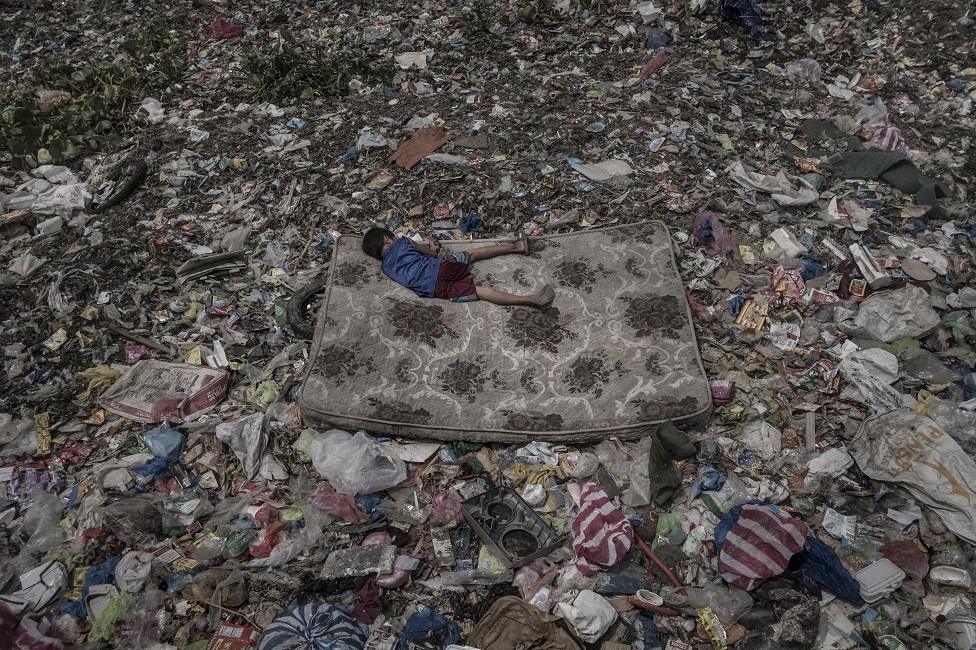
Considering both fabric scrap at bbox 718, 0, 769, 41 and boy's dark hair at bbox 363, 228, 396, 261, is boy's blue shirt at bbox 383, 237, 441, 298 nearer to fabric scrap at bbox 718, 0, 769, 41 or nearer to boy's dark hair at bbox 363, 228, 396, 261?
boy's dark hair at bbox 363, 228, 396, 261

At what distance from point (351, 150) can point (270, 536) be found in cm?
376

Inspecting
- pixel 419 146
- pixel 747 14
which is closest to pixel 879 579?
pixel 419 146

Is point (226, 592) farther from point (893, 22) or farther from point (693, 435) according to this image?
point (893, 22)

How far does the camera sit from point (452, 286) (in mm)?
4109

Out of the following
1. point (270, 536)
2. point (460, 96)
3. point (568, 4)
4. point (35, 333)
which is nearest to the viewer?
point (270, 536)

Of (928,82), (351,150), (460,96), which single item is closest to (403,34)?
(460,96)

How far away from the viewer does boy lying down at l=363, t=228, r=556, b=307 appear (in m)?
4.06

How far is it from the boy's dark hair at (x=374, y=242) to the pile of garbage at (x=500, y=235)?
55cm

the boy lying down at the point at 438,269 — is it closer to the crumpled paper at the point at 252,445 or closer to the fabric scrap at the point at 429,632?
the crumpled paper at the point at 252,445

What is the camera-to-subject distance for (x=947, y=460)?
284 centimetres

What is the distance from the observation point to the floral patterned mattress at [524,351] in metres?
3.44

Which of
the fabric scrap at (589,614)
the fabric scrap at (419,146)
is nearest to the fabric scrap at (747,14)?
the fabric scrap at (419,146)

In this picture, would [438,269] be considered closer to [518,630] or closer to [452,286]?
[452,286]

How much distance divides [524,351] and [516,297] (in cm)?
43
